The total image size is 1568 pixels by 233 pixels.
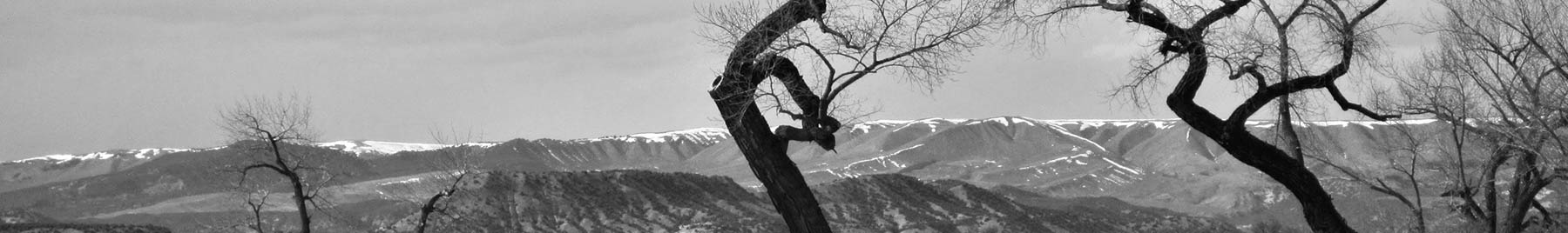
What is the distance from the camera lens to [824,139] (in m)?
11.1

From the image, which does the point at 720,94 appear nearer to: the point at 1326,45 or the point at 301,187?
the point at 1326,45

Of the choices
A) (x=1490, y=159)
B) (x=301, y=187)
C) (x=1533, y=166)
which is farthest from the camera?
(x=301, y=187)

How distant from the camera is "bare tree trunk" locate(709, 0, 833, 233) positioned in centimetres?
1123

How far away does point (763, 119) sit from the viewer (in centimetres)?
1150

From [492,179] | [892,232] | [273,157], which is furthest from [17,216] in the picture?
[273,157]

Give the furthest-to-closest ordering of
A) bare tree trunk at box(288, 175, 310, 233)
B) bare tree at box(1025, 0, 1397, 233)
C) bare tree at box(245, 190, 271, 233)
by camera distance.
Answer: bare tree at box(245, 190, 271, 233) < bare tree trunk at box(288, 175, 310, 233) < bare tree at box(1025, 0, 1397, 233)

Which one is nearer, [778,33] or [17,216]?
[778,33]

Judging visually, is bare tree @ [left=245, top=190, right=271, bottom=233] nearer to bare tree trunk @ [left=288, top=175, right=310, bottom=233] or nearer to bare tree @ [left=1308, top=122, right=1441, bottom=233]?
bare tree trunk @ [left=288, top=175, right=310, bottom=233]

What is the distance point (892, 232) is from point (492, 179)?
24.6 metres

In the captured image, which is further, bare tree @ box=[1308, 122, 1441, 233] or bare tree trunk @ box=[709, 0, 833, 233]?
bare tree @ box=[1308, 122, 1441, 233]

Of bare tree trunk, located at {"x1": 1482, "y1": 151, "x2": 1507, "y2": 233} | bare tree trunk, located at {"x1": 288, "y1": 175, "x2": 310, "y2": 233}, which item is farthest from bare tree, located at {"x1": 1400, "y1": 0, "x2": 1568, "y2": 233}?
bare tree trunk, located at {"x1": 288, "y1": 175, "x2": 310, "y2": 233}

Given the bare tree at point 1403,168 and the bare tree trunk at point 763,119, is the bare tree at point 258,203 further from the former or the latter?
the bare tree at point 1403,168

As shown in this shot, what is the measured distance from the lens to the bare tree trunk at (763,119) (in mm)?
11227

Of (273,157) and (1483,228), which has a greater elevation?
(273,157)
